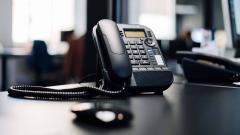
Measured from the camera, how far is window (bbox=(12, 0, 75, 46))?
4.31 metres

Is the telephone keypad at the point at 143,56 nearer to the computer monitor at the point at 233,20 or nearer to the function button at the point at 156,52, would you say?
the function button at the point at 156,52

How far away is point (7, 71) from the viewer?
4.11 metres

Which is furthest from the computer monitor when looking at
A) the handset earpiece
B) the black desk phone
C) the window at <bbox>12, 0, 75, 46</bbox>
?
the window at <bbox>12, 0, 75, 46</bbox>

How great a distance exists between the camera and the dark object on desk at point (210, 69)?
121 centimetres

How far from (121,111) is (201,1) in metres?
1.93

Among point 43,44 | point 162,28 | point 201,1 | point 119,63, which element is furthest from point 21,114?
point 43,44

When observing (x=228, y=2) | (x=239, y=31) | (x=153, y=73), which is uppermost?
(x=228, y=2)

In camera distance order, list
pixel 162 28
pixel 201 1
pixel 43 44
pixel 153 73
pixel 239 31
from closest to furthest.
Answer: pixel 153 73 < pixel 239 31 < pixel 201 1 < pixel 162 28 < pixel 43 44

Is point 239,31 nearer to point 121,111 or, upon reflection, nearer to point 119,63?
point 119,63

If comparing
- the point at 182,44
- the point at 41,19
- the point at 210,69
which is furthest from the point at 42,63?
the point at 210,69

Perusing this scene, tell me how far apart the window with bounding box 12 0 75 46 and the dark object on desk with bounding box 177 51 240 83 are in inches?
124

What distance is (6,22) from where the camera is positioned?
14.7 feet

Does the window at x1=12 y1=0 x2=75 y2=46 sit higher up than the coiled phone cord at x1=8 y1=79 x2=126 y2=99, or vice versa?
the window at x1=12 y1=0 x2=75 y2=46

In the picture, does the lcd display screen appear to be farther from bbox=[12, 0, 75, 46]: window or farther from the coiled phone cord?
bbox=[12, 0, 75, 46]: window
